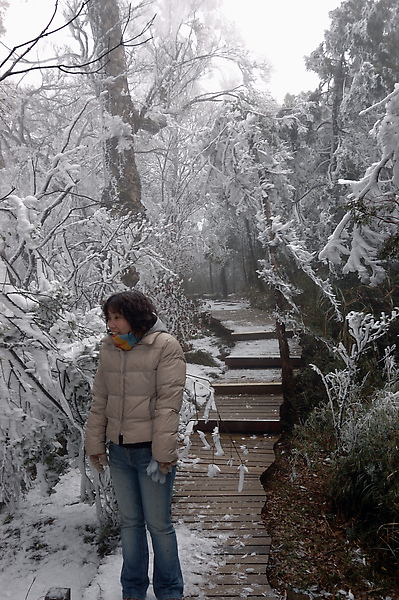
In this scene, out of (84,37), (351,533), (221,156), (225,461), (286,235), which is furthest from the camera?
(84,37)

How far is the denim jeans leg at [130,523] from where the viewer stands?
2.12 meters

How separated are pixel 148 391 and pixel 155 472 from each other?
386 mm

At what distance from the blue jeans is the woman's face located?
0.60 meters

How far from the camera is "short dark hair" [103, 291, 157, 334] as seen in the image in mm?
2076

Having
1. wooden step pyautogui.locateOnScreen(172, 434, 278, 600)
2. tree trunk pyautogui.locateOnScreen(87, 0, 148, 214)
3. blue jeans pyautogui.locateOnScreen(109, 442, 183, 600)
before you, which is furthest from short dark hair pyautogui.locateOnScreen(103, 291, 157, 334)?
tree trunk pyautogui.locateOnScreen(87, 0, 148, 214)

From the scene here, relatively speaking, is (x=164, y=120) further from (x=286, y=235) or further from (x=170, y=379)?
(x=170, y=379)

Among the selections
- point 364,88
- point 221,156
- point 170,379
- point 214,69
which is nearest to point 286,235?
point 221,156

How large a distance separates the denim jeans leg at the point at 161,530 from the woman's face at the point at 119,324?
2.02 ft

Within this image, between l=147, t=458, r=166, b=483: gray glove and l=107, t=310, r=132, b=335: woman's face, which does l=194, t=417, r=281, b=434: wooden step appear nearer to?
l=147, t=458, r=166, b=483: gray glove

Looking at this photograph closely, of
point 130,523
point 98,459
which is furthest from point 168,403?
point 130,523

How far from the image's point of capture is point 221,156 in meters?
6.29

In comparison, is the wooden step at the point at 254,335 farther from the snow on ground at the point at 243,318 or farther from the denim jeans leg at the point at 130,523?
the denim jeans leg at the point at 130,523

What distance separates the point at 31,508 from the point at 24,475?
740mm

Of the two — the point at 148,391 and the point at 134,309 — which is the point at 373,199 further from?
the point at 148,391
